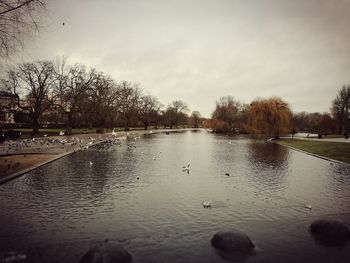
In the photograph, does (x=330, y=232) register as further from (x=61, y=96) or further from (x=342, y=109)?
(x=342, y=109)

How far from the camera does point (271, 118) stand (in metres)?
63.2

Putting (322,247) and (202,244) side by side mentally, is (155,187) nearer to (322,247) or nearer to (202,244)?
(202,244)

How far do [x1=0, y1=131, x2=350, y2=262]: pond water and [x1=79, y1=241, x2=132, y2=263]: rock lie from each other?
46 centimetres

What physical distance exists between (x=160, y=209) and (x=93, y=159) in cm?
1700

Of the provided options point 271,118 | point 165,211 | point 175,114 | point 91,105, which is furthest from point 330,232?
point 175,114

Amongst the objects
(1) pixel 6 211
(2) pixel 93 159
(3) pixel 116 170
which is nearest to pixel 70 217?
(1) pixel 6 211

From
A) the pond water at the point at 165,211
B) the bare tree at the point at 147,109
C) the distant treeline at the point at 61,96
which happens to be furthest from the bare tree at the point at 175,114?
the pond water at the point at 165,211

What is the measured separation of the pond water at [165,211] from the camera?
30.7 ft

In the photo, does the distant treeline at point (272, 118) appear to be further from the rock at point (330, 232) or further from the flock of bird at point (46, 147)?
the rock at point (330, 232)

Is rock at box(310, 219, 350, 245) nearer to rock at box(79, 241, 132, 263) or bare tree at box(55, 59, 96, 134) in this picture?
rock at box(79, 241, 132, 263)

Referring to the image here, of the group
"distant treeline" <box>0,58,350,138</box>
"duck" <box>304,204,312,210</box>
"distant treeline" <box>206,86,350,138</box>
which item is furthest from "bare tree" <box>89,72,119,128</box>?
"duck" <box>304,204,312,210</box>

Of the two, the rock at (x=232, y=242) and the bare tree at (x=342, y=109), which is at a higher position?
the bare tree at (x=342, y=109)

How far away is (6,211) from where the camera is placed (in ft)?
41.6

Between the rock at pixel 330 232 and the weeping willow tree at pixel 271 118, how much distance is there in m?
53.6
